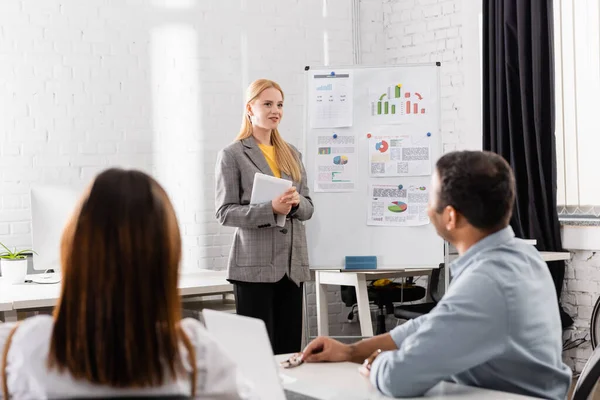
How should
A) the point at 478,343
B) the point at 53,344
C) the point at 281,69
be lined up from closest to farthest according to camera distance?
the point at 53,344 → the point at 478,343 → the point at 281,69

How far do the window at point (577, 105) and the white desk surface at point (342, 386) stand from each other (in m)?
2.85

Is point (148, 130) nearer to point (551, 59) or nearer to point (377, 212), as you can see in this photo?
point (377, 212)

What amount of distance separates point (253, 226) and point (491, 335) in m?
1.88

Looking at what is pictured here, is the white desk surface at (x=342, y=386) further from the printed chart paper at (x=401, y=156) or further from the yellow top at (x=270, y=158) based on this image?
the printed chart paper at (x=401, y=156)

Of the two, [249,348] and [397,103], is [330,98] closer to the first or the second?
[397,103]

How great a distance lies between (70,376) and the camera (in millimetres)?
1044

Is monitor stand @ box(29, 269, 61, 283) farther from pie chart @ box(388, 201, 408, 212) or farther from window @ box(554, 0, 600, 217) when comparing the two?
window @ box(554, 0, 600, 217)

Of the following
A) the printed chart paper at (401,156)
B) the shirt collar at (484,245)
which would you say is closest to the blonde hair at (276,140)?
the printed chart paper at (401,156)

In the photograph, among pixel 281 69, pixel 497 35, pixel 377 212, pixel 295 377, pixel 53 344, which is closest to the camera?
pixel 53 344

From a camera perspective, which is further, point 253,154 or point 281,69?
point 281,69

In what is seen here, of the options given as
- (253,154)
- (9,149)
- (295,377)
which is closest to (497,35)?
(253,154)

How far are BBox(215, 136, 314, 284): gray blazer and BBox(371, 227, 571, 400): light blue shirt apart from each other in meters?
1.73

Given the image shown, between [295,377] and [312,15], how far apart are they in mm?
3758

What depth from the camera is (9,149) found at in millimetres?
4340
